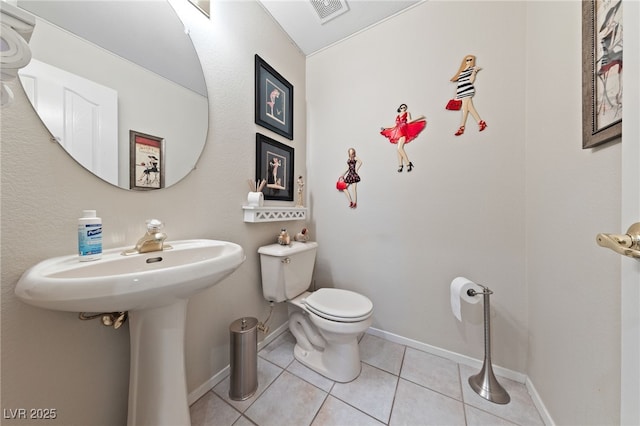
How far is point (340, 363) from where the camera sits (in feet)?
3.58

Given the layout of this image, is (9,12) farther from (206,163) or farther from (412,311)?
(412,311)

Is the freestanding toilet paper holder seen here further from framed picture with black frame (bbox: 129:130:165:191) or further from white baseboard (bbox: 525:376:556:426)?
framed picture with black frame (bbox: 129:130:165:191)

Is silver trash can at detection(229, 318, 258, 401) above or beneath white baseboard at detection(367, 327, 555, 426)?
above

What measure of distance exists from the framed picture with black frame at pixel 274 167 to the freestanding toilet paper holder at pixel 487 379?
4.34ft

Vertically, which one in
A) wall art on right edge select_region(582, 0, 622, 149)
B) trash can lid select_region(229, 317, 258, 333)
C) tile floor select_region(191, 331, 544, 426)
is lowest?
tile floor select_region(191, 331, 544, 426)

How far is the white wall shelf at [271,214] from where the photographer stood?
1.18 m

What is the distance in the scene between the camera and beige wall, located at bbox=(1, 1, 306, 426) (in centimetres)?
55

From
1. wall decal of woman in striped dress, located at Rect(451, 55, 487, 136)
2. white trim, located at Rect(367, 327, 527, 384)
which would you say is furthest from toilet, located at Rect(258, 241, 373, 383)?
wall decal of woman in striped dress, located at Rect(451, 55, 487, 136)

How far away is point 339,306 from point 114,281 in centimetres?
99

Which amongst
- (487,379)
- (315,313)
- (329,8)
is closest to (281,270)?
(315,313)

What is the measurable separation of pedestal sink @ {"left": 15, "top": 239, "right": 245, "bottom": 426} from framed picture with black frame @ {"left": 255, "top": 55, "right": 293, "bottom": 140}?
93cm

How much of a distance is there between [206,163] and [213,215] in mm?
271

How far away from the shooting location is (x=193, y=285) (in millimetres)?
566

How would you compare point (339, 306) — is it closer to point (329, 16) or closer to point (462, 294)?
point (462, 294)
